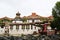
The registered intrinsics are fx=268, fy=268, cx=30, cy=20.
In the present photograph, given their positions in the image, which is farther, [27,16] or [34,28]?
[27,16]

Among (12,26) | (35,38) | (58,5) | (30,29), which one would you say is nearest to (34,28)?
(30,29)

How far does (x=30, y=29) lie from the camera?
49062 mm

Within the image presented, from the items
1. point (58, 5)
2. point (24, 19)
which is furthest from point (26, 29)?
point (58, 5)

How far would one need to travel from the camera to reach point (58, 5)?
42.2 metres

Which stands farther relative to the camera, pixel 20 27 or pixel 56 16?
pixel 20 27

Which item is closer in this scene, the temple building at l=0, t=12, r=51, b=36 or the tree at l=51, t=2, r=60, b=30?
the tree at l=51, t=2, r=60, b=30

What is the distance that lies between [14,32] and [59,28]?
408 inches

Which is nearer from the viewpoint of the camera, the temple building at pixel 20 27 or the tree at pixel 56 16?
the tree at pixel 56 16

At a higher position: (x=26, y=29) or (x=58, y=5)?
(x=58, y=5)

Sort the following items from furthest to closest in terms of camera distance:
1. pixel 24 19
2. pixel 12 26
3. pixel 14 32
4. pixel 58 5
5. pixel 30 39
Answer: pixel 24 19 < pixel 12 26 < pixel 14 32 < pixel 58 5 < pixel 30 39

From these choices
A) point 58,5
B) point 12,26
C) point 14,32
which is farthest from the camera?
point 12,26

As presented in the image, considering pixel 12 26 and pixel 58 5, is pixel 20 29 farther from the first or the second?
pixel 58 5

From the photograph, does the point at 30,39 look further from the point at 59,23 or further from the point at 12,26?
the point at 12,26

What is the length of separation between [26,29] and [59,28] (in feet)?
37.5
